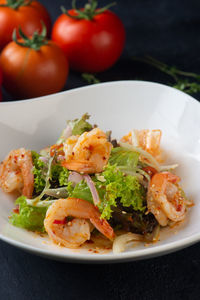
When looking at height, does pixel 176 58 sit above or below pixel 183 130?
below

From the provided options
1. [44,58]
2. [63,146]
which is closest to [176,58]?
[44,58]

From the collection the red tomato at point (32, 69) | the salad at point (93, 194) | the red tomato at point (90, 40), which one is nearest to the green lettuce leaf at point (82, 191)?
the salad at point (93, 194)

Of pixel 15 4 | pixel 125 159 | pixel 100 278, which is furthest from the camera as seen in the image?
pixel 15 4

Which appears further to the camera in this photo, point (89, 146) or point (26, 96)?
point (26, 96)

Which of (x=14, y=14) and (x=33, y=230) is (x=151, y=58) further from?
(x=33, y=230)

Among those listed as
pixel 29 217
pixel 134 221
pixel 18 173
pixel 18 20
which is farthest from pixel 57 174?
pixel 18 20

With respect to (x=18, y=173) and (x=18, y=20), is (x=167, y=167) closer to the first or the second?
(x=18, y=173)
